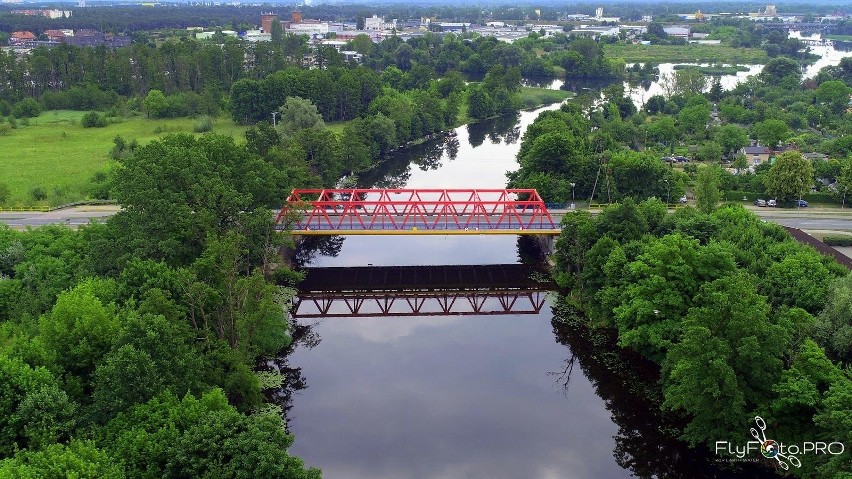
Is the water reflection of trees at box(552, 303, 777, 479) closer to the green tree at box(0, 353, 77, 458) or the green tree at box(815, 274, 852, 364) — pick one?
the green tree at box(815, 274, 852, 364)

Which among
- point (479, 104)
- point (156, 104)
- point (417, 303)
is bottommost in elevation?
point (417, 303)

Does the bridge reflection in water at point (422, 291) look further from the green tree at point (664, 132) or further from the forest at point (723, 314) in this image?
the green tree at point (664, 132)

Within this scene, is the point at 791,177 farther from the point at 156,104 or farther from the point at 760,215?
the point at 156,104

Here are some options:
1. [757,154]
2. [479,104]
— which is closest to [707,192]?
[757,154]

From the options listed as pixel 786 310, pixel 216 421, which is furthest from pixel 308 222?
pixel 786 310

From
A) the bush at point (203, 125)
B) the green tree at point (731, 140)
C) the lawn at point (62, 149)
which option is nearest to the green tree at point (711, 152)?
the green tree at point (731, 140)
